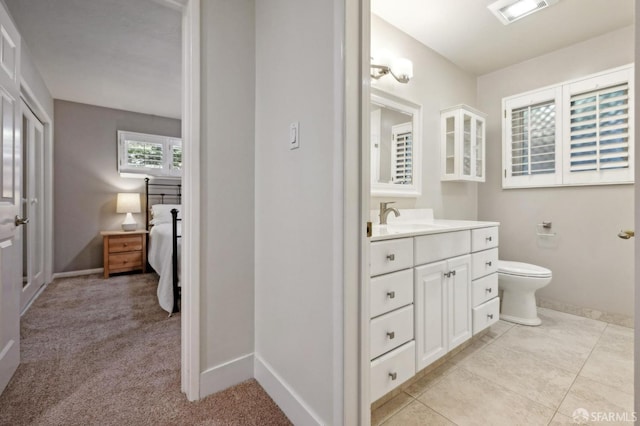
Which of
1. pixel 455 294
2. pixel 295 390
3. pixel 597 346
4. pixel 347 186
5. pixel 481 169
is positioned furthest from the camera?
pixel 481 169

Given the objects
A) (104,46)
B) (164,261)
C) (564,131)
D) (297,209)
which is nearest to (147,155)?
(104,46)

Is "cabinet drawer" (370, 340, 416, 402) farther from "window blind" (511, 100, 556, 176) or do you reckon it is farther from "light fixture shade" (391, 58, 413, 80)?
"window blind" (511, 100, 556, 176)

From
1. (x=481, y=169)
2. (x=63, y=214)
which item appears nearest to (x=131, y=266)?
(x=63, y=214)

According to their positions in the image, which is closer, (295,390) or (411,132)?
(295,390)

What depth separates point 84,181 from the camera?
4.00 metres

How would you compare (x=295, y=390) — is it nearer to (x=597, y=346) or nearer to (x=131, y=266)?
(x=597, y=346)

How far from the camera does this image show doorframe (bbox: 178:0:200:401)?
1.39 m

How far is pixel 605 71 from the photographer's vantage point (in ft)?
7.95

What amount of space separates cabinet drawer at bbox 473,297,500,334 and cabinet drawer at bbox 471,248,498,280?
0.21 metres

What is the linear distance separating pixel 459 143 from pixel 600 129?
1.09 metres

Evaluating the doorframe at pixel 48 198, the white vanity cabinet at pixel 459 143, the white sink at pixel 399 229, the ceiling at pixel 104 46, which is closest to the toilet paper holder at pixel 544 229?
the white vanity cabinet at pixel 459 143

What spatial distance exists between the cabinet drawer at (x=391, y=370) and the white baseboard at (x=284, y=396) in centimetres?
30

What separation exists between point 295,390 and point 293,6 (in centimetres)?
171

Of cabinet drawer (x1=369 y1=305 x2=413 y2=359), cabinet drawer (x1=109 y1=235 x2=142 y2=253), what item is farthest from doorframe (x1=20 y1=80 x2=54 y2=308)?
cabinet drawer (x1=369 y1=305 x2=413 y2=359)
